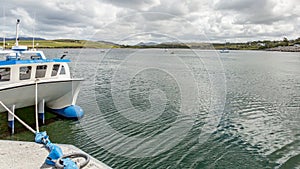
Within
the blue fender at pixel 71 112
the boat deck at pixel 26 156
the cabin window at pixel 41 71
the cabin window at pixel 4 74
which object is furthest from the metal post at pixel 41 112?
the boat deck at pixel 26 156

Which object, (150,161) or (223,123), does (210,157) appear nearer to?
(150,161)

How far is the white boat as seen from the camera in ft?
39.3

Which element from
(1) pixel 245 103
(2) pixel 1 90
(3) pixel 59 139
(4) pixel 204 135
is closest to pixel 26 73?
(2) pixel 1 90

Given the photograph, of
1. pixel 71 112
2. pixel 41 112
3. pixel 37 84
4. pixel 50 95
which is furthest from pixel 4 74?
pixel 71 112

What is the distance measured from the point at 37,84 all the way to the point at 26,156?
7.20 meters

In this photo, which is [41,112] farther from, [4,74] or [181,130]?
[181,130]

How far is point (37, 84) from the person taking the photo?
12531mm

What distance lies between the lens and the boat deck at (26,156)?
18.4 ft

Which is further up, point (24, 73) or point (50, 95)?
point (24, 73)

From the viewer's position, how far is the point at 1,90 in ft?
37.6

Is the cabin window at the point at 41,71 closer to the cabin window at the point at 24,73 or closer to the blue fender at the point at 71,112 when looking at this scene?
the cabin window at the point at 24,73

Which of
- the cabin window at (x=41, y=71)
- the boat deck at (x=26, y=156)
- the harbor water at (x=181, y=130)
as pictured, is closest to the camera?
the boat deck at (x=26, y=156)

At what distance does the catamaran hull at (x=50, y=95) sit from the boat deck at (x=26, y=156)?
5.75 meters

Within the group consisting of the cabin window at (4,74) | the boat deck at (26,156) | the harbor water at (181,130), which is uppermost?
the cabin window at (4,74)
